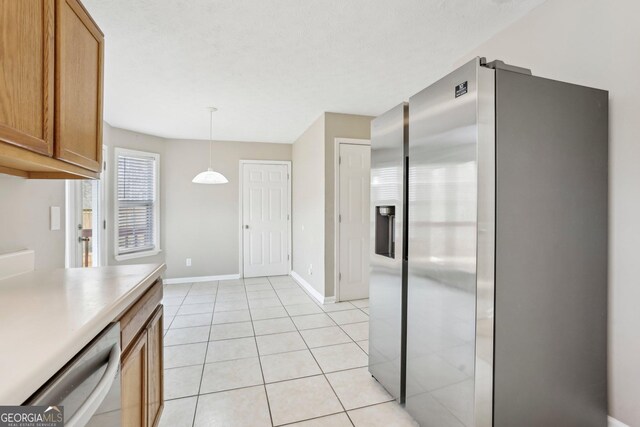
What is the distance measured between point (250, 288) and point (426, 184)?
3.82 m

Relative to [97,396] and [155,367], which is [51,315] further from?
[155,367]

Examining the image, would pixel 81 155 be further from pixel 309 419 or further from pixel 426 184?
pixel 309 419

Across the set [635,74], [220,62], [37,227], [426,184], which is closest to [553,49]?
[635,74]

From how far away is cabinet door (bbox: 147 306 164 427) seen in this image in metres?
1.42

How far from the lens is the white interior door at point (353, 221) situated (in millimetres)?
3947

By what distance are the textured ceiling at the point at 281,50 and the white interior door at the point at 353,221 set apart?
0.67 metres

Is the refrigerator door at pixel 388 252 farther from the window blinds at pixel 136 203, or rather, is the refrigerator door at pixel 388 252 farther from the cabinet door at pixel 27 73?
the window blinds at pixel 136 203

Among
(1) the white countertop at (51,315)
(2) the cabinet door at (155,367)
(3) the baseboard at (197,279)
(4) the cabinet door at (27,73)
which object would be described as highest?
(4) the cabinet door at (27,73)

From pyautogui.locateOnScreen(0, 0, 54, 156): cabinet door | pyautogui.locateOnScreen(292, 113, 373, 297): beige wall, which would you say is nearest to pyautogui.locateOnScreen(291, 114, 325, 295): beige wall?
pyautogui.locateOnScreen(292, 113, 373, 297): beige wall

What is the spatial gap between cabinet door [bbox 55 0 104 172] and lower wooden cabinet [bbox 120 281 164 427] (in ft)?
2.46

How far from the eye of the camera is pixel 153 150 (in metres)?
4.84

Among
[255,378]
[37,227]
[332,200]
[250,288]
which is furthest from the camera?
[250,288]

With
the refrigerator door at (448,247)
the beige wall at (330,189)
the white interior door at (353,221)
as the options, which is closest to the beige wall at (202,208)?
the beige wall at (330,189)

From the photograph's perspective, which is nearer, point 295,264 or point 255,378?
point 255,378
